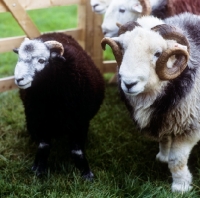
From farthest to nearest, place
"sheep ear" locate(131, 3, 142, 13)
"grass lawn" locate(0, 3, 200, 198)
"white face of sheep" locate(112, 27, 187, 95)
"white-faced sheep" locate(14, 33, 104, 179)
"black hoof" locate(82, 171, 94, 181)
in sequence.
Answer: "sheep ear" locate(131, 3, 142, 13) → "black hoof" locate(82, 171, 94, 181) → "grass lawn" locate(0, 3, 200, 198) → "white-faced sheep" locate(14, 33, 104, 179) → "white face of sheep" locate(112, 27, 187, 95)

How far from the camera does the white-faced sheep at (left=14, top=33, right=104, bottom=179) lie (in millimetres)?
3826

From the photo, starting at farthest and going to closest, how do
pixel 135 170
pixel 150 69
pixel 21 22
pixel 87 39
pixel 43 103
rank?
pixel 87 39, pixel 21 22, pixel 135 170, pixel 43 103, pixel 150 69

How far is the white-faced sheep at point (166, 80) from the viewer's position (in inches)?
130

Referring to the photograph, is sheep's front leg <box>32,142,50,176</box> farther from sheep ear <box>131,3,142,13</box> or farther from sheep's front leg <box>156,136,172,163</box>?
sheep ear <box>131,3,142,13</box>

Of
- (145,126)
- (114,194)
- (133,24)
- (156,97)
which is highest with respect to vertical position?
(133,24)

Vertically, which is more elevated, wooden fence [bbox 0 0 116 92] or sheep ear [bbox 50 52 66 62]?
sheep ear [bbox 50 52 66 62]

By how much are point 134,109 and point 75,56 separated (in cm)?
84

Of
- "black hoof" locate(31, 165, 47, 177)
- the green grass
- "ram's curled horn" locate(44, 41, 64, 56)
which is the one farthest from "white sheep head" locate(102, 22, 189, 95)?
"black hoof" locate(31, 165, 47, 177)

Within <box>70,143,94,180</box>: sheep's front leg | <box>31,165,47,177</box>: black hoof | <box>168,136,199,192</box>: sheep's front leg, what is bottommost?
<box>168,136,199,192</box>: sheep's front leg

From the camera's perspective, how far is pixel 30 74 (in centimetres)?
376

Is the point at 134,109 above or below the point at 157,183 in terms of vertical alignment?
above

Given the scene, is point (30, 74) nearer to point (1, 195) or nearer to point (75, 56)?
point (75, 56)

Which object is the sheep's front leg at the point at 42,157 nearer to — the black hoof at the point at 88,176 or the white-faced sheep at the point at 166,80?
the black hoof at the point at 88,176

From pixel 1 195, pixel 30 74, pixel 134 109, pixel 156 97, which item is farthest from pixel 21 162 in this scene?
pixel 156 97
